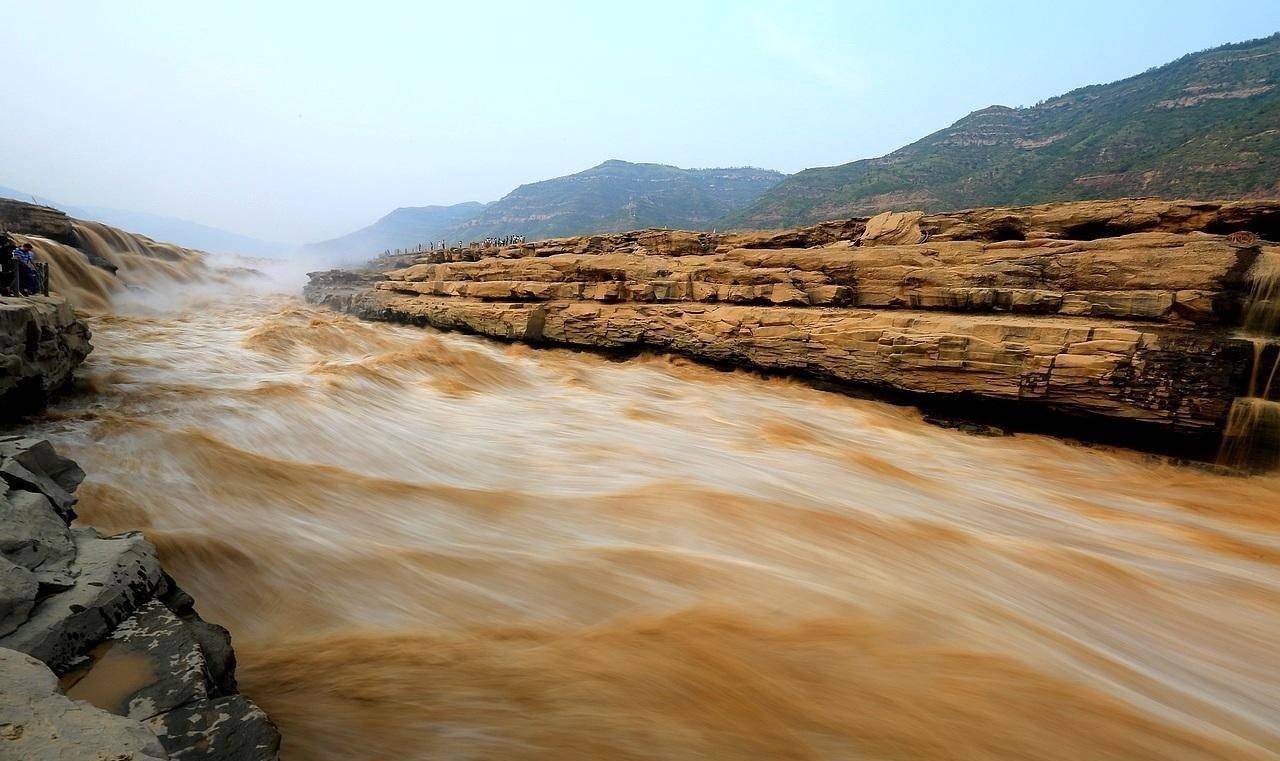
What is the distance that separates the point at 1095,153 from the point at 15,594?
53996mm

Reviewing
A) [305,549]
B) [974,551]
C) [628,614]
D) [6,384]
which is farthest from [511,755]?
[6,384]

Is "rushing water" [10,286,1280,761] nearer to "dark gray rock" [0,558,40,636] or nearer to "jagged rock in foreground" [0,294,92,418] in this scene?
"jagged rock in foreground" [0,294,92,418]

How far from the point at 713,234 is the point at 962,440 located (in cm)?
710

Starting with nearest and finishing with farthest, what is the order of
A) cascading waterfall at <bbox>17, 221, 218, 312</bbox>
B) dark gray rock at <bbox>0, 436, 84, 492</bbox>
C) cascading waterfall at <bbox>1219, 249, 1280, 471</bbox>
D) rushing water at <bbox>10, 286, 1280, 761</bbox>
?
1. rushing water at <bbox>10, 286, 1280, 761</bbox>
2. dark gray rock at <bbox>0, 436, 84, 492</bbox>
3. cascading waterfall at <bbox>1219, 249, 1280, 471</bbox>
4. cascading waterfall at <bbox>17, 221, 218, 312</bbox>

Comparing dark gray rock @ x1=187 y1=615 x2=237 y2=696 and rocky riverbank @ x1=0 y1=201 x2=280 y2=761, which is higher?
rocky riverbank @ x1=0 y1=201 x2=280 y2=761

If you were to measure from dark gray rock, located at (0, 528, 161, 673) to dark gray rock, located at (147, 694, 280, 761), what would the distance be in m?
0.31

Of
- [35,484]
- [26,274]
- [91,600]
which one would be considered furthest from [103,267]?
[91,600]

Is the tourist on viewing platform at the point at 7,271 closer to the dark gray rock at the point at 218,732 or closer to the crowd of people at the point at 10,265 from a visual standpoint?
the crowd of people at the point at 10,265

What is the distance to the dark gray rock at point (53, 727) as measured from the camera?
34.6 inches

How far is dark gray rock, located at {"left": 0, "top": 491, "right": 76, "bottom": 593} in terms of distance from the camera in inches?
56.7

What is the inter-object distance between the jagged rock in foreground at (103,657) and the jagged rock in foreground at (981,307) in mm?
6414

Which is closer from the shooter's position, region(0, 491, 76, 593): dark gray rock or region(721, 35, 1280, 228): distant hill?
region(0, 491, 76, 593): dark gray rock

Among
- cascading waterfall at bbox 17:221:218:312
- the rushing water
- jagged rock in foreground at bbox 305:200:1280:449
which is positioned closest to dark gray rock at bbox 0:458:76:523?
the rushing water

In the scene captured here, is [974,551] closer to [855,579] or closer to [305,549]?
[855,579]
